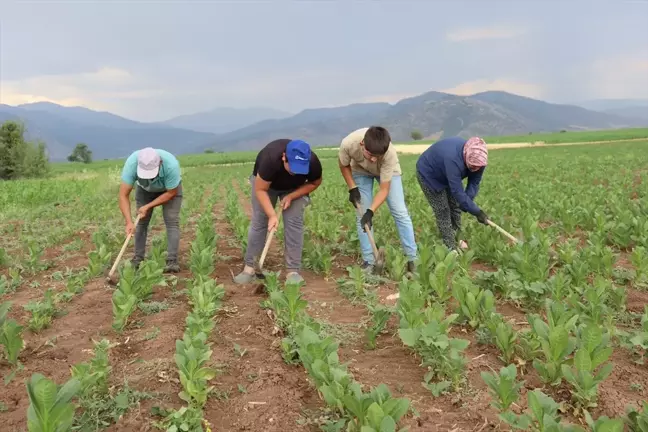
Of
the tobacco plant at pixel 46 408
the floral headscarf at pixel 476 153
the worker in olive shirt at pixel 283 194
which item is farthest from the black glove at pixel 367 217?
the tobacco plant at pixel 46 408

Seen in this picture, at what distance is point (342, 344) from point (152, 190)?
2939 millimetres

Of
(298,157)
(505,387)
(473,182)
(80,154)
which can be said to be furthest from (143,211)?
(80,154)

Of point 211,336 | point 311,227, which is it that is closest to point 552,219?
point 311,227

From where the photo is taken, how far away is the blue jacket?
538 cm

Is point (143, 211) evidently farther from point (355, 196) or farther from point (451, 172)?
point (451, 172)

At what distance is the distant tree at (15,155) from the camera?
33.6 meters

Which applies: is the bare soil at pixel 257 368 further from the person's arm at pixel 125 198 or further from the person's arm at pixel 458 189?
the person's arm at pixel 458 189

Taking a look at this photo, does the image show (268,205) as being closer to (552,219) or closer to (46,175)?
(552,219)

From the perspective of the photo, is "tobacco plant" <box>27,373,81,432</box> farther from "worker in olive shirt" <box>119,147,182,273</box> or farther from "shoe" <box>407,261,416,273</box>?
"shoe" <box>407,261,416,273</box>

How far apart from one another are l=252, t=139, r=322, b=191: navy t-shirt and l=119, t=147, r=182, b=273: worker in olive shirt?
3.20ft

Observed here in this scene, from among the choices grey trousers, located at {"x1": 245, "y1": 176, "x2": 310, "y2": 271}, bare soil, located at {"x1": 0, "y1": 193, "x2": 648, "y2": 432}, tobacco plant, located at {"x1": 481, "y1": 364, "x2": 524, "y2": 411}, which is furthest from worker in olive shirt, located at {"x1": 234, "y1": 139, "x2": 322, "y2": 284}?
tobacco plant, located at {"x1": 481, "y1": 364, "x2": 524, "y2": 411}

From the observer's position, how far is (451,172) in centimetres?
541

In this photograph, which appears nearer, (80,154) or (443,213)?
(443,213)

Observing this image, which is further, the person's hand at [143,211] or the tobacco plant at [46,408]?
the person's hand at [143,211]
